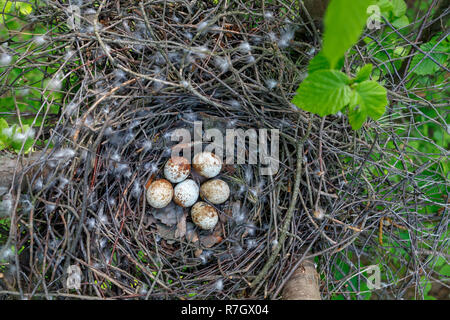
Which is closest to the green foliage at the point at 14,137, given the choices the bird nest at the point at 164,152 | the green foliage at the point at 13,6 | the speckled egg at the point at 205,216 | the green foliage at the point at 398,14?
the bird nest at the point at 164,152

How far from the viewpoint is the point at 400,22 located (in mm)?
1688

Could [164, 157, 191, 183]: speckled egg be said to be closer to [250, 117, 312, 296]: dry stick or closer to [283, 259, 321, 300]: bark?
[250, 117, 312, 296]: dry stick

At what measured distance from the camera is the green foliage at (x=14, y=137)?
1459 mm

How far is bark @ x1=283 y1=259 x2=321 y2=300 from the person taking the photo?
1451 mm

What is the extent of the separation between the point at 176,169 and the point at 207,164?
18cm

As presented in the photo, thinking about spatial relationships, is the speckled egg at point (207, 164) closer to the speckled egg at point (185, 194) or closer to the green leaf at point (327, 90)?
the speckled egg at point (185, 194)

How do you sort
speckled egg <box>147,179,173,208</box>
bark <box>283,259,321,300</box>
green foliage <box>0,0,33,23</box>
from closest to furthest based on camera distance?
bark <box>283,259,321,300</box>, green foliage <box>0,0,33,23</box>, speckled egg <box>147,179,173,208</box>

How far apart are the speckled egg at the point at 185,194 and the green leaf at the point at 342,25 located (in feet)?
4.83

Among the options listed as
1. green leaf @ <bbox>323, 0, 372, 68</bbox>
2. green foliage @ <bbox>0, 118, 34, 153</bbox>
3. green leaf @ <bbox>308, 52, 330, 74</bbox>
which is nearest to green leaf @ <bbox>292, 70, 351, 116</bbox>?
green leaf @ <bbox>308, 52, 330, 74</bbox>

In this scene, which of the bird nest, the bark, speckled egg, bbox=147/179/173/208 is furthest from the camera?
speckled egg, bbox=147/179/173/208

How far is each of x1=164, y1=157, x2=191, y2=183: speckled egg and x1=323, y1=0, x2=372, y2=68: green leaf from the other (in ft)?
4.77

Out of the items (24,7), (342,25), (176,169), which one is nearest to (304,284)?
(176,169)

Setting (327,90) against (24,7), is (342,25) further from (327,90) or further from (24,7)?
(24,7)
